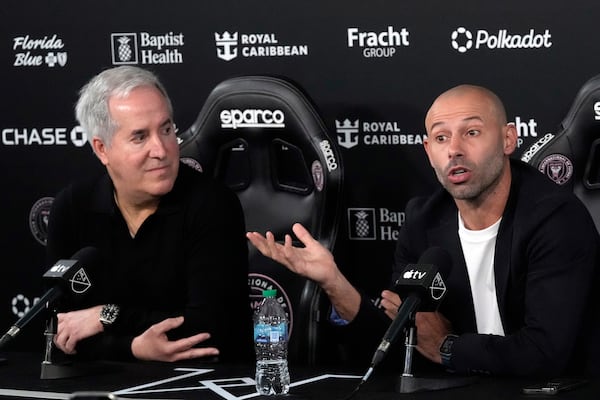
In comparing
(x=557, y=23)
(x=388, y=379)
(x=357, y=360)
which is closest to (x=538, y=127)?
(x=557, y=23)

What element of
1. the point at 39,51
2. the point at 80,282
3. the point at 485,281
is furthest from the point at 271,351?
the point at 39,51

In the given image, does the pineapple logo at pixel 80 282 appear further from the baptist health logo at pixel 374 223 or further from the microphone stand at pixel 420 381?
the baptist health logo at pixel 374 223

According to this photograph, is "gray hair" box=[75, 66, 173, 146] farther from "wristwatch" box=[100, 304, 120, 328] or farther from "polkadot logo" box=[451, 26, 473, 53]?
"polkadot logo" box=[451, 26, 473, 53]

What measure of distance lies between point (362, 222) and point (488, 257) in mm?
1054

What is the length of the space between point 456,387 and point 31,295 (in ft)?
→ 8.48

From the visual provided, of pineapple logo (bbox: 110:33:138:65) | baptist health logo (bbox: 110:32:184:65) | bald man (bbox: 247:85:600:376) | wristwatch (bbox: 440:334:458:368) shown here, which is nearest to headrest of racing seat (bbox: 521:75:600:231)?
bald man (bbox: 247:85:600:376)

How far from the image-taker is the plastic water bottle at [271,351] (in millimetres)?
2680

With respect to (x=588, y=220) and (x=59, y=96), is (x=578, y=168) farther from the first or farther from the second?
(x=59, y=96)

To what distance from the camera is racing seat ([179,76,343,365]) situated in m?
3.71

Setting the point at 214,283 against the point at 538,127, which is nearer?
the point at 214,283

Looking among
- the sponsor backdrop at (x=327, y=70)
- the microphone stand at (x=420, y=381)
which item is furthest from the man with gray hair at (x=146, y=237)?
the microphone stand at (x=420, y=381)

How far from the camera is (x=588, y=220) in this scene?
10.2ft

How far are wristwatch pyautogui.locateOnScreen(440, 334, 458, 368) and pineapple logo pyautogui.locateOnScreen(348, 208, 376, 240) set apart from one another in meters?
1.23

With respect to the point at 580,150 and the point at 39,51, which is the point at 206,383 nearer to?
the point at 580,150
